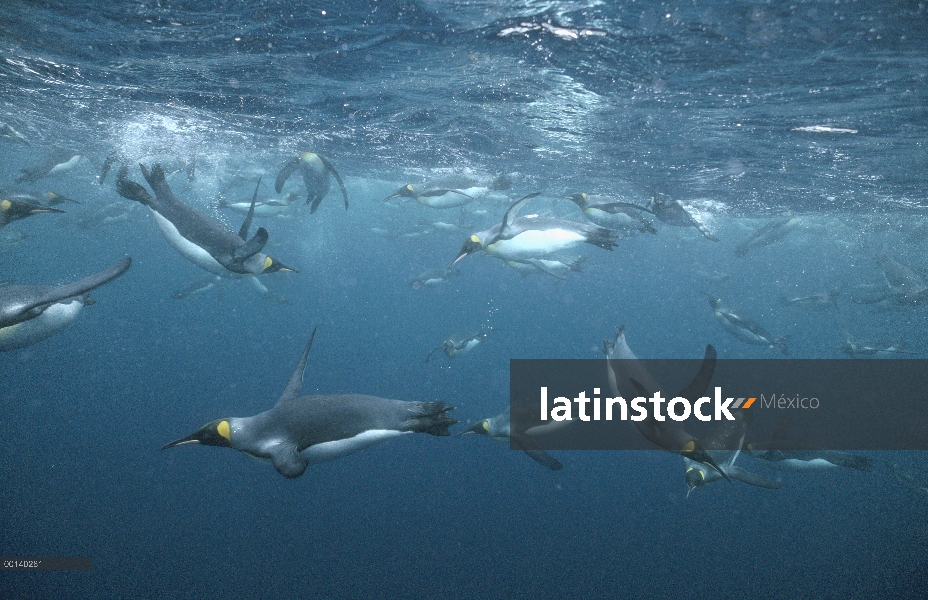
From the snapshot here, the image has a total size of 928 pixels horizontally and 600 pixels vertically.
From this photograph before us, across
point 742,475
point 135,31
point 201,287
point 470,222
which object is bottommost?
point 470,222

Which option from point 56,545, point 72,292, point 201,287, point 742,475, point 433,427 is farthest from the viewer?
point 201,287

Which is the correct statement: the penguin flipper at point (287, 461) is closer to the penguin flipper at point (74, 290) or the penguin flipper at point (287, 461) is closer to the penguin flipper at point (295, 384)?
the penguin flipper at point (295, 384)

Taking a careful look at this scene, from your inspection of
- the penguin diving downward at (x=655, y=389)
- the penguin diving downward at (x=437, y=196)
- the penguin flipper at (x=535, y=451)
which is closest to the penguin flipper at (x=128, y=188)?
the penguin diving downward at (x=437, y=196)

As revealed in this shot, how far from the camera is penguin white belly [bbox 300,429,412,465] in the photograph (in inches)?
168

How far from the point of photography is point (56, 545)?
324 inches

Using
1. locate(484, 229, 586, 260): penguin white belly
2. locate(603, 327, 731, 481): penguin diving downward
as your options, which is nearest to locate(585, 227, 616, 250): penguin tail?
locate(484, 229, 586, 260): penguin white belly

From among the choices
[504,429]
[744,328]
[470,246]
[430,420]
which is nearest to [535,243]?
[470,246]

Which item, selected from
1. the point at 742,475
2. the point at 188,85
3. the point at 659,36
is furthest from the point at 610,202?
the point at 188,85

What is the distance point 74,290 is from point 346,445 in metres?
2.68

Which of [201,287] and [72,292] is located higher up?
[72,292]

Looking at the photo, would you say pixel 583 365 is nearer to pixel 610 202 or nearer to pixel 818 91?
pixel 610 202

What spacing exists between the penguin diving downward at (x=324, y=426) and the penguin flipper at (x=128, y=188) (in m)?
2.65

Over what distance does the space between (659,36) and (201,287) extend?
47.0 feet

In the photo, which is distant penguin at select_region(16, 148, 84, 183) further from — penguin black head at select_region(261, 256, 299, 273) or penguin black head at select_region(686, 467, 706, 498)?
penguin black head at select_region(686, 467, 706, 498)
